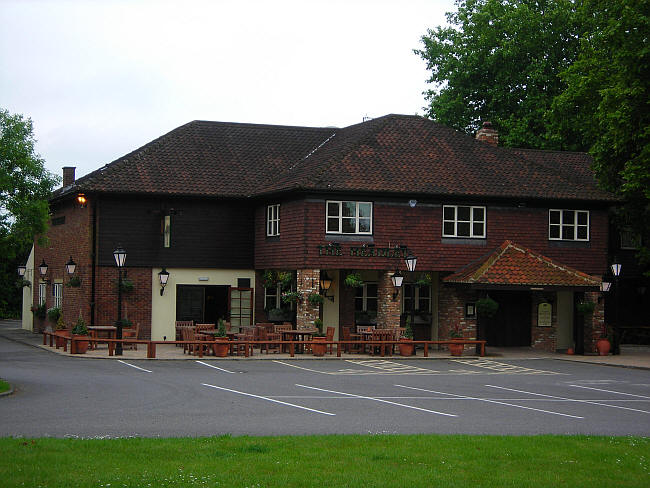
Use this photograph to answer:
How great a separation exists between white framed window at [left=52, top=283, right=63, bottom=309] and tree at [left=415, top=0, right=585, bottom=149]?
2156 centimetres

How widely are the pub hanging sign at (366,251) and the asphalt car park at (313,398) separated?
193 inches

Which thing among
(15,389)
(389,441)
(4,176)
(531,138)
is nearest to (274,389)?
(15,389)

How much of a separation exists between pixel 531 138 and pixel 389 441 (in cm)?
3627

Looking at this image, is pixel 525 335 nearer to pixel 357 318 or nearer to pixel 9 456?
pixel 357 318

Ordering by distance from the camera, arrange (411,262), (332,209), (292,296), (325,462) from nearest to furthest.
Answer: (325,462) → (411,262) → (292,296) → (332,209)

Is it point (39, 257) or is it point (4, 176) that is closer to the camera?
point (4, 176)

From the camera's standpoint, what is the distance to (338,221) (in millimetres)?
32625

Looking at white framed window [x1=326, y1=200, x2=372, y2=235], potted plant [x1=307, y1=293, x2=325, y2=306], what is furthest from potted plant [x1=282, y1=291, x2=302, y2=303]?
white framed window [x1=326, y1=200, x2=372, y2=235]

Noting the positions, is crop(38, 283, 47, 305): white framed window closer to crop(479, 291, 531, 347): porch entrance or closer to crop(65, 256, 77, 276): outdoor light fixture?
crop(65, 256, 77, 276): outdoor light fixture

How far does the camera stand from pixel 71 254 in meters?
37.2

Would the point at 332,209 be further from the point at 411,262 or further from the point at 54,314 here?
the point at 54,314

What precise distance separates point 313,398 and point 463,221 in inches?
667

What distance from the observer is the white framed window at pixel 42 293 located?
139 ft

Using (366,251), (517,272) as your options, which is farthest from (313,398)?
(517,272)
